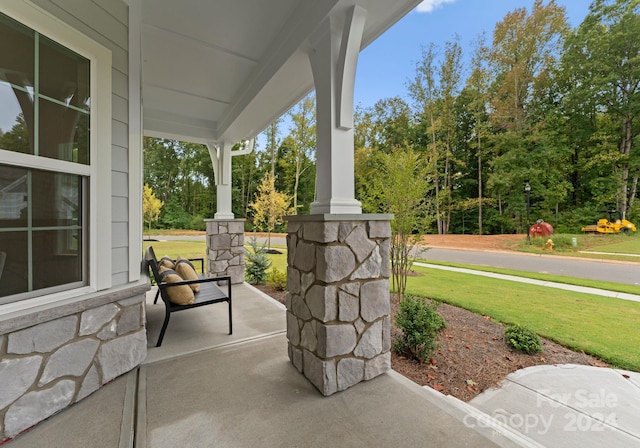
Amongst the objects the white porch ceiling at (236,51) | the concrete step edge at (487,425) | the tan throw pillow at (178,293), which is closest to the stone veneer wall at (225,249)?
the white porch ceiling at (236,51)

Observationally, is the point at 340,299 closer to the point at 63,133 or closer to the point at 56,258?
the point at 56,258

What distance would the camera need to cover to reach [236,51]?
2.74m

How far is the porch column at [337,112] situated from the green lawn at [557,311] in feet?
9.87

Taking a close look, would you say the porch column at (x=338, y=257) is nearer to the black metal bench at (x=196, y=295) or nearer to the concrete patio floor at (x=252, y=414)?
the concrete patio floor at (x=252, y=414)

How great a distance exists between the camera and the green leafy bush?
2.40 m

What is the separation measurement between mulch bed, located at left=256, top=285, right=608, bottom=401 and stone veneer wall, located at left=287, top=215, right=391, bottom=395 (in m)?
0.52

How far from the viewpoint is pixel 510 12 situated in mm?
12734

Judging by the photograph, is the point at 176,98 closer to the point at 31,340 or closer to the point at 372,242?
the point at 31,340

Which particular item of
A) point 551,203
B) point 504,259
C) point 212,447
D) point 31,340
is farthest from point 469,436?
point 551,203

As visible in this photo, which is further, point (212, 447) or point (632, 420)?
point (632, 420)

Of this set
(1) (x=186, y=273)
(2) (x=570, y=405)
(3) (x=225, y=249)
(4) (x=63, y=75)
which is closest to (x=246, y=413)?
(1) (x=186, y=273)

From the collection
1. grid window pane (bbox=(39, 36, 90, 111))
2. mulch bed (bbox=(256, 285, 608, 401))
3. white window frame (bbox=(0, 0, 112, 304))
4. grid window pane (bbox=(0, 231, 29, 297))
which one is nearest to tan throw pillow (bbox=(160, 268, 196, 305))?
white window frame (bbox=(0, 0, 112, 304))

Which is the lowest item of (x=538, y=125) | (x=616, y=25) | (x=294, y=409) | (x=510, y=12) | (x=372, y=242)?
(x=294, y=409)

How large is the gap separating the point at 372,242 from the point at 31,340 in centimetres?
217
